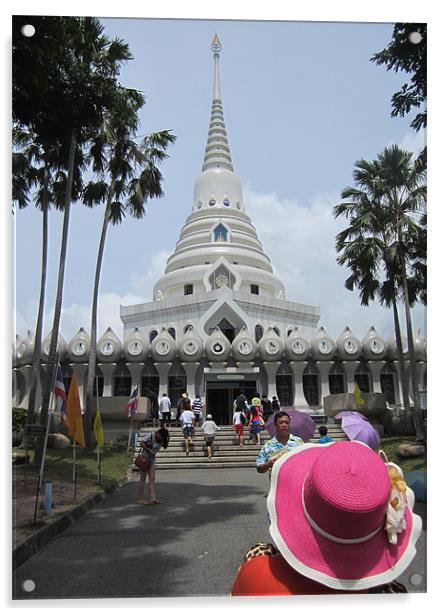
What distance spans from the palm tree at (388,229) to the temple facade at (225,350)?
16.0 ft

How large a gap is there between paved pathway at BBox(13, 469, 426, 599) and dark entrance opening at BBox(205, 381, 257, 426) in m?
14.5

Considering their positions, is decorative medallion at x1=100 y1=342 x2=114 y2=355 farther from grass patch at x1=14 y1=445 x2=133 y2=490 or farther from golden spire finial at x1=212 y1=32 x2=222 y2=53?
golden spire finial at x1=212 y1=32 x2=222 y2=53

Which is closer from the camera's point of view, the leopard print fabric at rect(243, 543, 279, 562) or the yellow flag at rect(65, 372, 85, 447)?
the leopard print fabric at rect(243, 543, 279, 562)

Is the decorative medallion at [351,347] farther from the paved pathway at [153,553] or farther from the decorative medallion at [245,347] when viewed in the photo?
the paved pathway at [153,553]

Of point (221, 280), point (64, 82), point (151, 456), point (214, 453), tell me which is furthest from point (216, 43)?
point (221, 280)

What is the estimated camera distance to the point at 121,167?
14.0m

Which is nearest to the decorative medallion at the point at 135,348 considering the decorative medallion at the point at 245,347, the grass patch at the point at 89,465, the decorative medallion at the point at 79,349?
the decorative medallion at the point at 79,349

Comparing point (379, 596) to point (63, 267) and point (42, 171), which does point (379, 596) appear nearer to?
point (63, 267)

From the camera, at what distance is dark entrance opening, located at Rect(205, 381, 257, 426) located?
2303 cm

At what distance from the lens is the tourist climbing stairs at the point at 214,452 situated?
14.6 meters

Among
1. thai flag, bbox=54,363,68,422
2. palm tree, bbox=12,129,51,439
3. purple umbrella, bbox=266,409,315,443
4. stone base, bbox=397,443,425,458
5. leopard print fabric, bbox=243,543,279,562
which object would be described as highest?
palm tree, bbox=12,129,51,439

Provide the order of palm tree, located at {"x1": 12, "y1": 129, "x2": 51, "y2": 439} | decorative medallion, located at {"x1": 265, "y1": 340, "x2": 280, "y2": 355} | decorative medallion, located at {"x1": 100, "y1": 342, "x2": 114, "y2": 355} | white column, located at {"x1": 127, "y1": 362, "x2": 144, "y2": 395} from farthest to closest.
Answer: decorative medallion, located at {"x1": 265, "y1": 340, "x2": 280, "y2": 355} → white column, located at {"x1": 127, "y1": 362, "x2": 144, "y2": 395} → decorative medallion, located at {"x1": 100, "y1": 342, "x2": 114, "y2": 355} → palm tree, located at {"x1": 12, "y1": 129, "x2": 51, "y2": 439}

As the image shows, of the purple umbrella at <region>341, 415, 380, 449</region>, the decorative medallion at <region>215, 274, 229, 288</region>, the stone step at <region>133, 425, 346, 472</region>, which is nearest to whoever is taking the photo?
the purple umbrella at <region>341, 415, 380, 449</region>

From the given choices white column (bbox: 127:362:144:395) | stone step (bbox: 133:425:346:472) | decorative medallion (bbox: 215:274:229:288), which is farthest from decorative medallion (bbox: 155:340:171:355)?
decorative medallion (bbox: 215:274:229:288)
